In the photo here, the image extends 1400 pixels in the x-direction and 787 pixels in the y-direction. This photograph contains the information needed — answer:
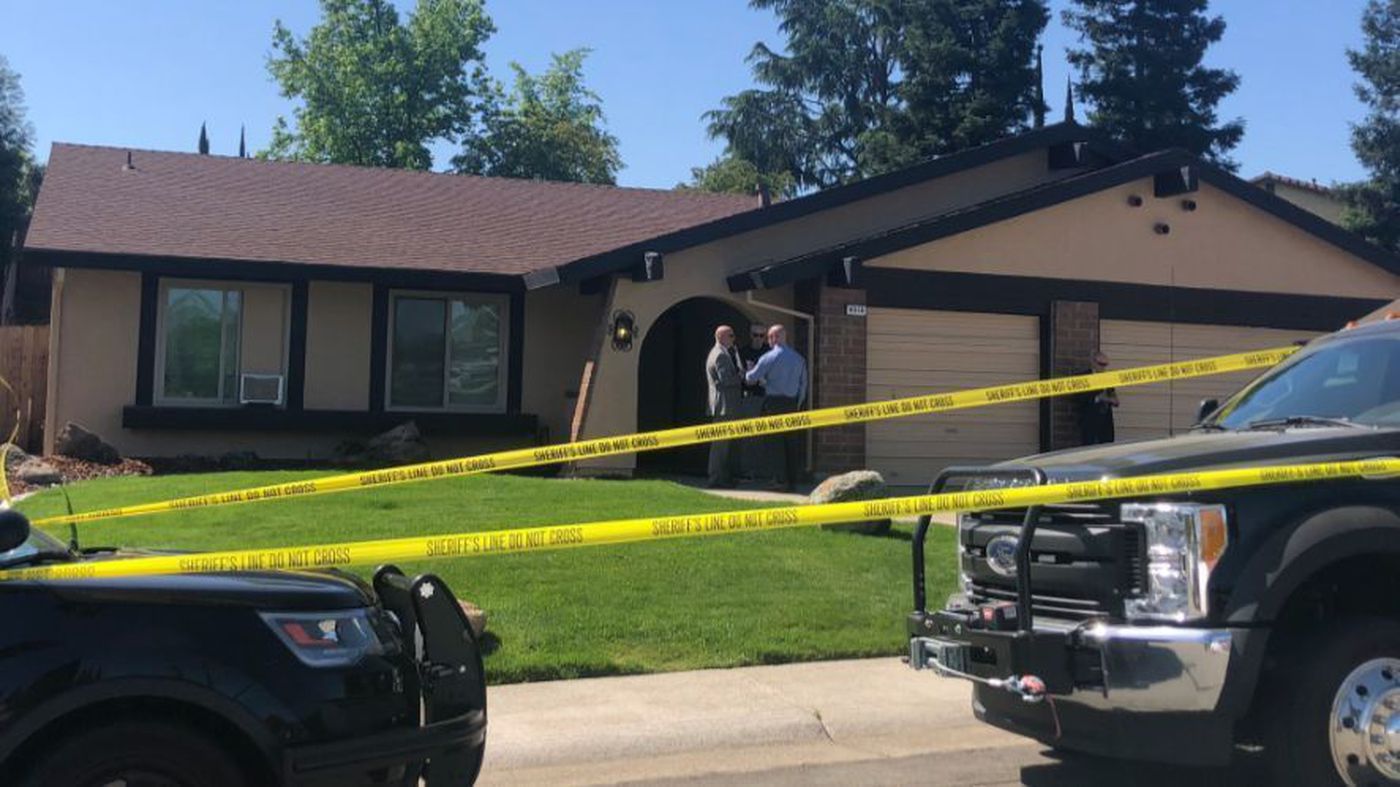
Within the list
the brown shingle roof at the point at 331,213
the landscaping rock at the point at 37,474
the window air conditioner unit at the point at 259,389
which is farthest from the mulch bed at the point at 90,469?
the brown shingle roof at the point at 331,213

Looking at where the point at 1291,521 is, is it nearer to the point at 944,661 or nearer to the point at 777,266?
the point at 944,661

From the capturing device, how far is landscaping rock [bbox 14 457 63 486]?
539 inches

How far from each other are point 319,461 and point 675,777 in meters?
11.4

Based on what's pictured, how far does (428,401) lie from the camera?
16.9 meters

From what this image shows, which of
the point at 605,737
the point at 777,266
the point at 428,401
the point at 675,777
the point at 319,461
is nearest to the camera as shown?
the point at 675,777

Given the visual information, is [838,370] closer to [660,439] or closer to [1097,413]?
[1097,413]

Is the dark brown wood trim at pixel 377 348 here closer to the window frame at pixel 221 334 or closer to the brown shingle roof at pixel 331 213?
the brown shingle roof at pixel 331 213

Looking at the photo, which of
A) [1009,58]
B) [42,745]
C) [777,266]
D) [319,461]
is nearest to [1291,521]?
[42,745]

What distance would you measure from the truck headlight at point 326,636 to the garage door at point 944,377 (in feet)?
37.8

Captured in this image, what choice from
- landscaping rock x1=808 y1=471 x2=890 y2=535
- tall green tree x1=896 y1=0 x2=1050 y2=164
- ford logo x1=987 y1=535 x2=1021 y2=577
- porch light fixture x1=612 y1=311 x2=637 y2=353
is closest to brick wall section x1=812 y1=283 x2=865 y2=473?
porch light fixture x1=612 y1=311 x2=637 y2=353

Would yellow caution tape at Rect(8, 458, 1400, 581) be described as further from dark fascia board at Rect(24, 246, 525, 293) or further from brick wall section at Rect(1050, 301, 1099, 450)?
dark fascia board at Rect(24, 246, 525, 293)

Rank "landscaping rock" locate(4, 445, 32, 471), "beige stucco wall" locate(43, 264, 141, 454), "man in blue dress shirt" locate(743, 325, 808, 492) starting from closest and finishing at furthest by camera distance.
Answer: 1. "man in blue dress shirt" locate(743, 325, 808, 492)
2. "landscaping rock" locate(4, 445, 32, 471)
3. "beige stucco wall" locate(43, 264, 141, 454)

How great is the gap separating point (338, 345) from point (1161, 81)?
1365 inches

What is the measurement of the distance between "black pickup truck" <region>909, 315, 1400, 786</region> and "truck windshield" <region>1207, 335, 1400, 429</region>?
42 centimetres
